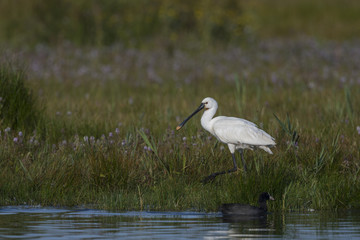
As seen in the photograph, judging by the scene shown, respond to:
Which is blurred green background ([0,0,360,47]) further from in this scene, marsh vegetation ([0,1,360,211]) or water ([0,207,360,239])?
water ([0,207,360,239])

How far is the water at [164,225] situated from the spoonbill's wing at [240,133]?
1216mm

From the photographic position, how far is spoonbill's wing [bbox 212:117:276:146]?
30.6 feet

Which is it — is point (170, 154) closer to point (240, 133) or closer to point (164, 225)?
point (240, 133)

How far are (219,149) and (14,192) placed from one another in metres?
2.86

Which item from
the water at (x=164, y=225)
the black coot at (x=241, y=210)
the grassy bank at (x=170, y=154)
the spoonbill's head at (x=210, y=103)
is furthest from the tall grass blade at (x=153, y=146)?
the black coot at (x=241, y=210)

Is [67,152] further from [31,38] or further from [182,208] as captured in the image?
[31,38]

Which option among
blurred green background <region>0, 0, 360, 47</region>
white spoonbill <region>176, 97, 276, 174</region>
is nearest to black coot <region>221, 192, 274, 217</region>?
white spoonbill <region>176, 97, 276, 174</region>

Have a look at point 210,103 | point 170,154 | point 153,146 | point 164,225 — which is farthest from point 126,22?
point 164,225

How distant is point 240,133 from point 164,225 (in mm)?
2318

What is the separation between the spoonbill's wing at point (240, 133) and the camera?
9319mm

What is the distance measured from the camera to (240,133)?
30.9ft

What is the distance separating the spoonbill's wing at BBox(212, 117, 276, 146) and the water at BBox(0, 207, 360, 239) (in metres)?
1.22

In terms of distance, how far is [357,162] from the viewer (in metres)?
9.92

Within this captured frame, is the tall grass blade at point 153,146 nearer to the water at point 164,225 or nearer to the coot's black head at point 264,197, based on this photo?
the water at point 164,225
